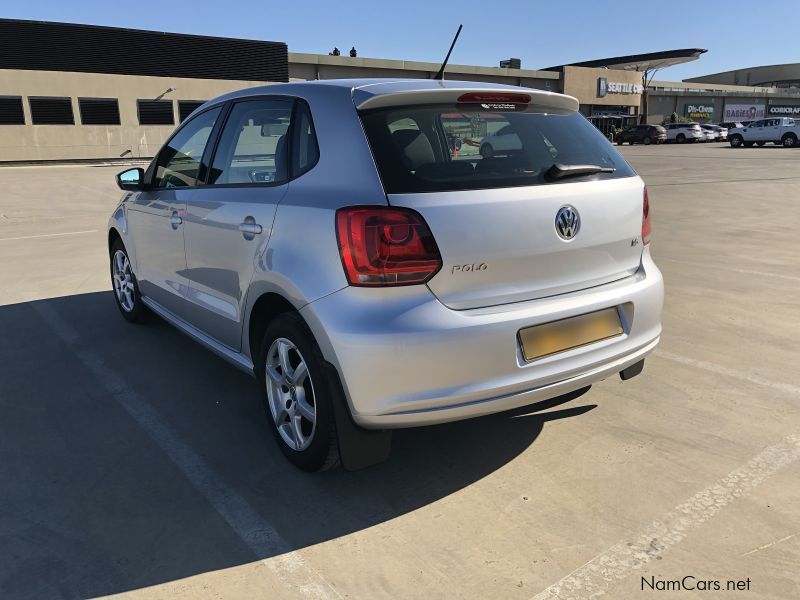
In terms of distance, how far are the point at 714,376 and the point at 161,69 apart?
3303cm

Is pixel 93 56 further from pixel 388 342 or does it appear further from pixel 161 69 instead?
pixel 388 342

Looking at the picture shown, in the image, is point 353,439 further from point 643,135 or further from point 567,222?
point 643,135

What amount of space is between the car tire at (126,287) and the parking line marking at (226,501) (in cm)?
85

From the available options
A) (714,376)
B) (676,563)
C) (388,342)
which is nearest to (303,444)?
(388,342)

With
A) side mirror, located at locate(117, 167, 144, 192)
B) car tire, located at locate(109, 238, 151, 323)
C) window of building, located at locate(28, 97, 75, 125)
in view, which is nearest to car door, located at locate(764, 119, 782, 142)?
window of building, located at locate(28, 97, 75, 125)

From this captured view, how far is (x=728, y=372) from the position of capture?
405 centimetres

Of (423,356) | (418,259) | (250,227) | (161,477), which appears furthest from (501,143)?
(161,477)

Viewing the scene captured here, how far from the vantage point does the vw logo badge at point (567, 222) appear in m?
2.71

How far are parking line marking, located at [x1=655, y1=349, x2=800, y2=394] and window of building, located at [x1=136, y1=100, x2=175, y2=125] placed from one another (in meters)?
31.8

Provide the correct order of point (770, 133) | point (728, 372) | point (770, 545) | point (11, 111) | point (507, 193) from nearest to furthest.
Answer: point (770, 545) < point (507, 193) < point (728, 372) < point (11, 111) < point (770, 133)

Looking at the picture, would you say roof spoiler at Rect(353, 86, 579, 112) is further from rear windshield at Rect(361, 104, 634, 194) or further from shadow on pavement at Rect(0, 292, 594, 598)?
shadow on pavement at Rect(0, 292, 594, 598)

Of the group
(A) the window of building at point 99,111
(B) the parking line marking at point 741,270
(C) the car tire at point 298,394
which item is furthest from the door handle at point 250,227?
(A) the window of building at point 99,111

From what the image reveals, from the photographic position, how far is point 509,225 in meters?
2.57

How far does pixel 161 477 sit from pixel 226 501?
0.40 m
